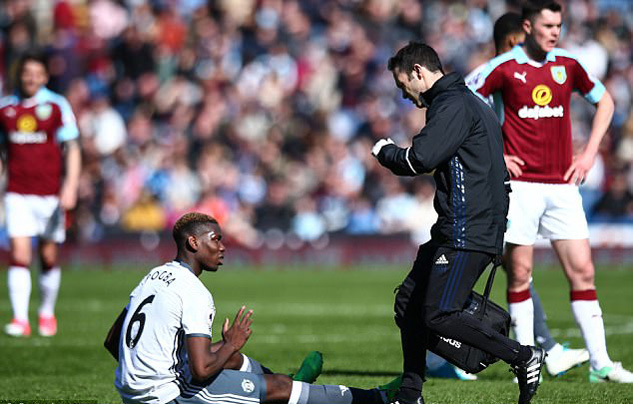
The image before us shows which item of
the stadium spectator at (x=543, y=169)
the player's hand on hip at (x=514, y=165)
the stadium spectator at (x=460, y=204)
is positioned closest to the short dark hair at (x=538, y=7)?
the stadium spectator at (x=543, y=169)

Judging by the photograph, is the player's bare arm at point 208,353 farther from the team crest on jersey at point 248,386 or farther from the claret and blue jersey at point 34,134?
the claret and blue jersey at point 34,134

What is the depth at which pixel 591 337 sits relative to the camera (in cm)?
868

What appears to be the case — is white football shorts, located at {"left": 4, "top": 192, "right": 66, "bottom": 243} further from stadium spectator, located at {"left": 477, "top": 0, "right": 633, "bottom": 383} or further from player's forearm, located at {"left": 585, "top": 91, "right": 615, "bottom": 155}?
player's forearm, located at {"left": 585, "top": 91, "right": 615, "bottom": 155}

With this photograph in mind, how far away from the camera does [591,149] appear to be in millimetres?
8547

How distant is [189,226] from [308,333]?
5917 mm

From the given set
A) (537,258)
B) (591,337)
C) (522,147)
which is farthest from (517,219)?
(537,258)

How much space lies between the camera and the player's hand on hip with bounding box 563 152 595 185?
8.52 m

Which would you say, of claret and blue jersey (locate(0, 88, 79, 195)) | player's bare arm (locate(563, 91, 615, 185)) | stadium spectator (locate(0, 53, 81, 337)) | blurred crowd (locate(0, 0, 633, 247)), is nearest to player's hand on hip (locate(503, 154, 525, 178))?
player's bare arm (locate(563, 91, 615, 185))

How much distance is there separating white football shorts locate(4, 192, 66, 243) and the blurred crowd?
9195 millimetres

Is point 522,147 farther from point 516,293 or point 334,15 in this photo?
point 334,15

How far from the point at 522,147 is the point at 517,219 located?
57 centimetres

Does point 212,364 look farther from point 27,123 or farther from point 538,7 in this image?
point 27,123

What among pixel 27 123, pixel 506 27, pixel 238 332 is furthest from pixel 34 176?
pixel 238 332

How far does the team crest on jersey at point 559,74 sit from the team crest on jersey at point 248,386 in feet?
12.1
